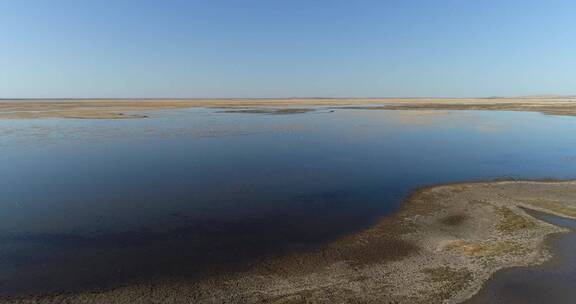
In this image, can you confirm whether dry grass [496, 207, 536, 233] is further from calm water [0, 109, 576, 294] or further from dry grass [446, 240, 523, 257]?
calm water [0, 109, 576, 294]

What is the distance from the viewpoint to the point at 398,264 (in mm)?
8422

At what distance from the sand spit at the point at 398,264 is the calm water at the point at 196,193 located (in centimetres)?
57

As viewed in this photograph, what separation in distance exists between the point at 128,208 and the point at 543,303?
1134cm

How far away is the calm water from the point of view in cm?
866

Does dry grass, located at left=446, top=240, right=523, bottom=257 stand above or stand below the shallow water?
above

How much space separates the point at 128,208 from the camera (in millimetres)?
12031

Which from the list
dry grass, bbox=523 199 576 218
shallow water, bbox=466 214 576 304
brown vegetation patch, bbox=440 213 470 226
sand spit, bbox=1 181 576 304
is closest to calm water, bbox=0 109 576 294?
sand spit, bbox=1 181 576 304

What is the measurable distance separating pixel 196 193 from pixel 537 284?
35.2ft

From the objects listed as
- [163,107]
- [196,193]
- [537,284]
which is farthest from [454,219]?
[163,107]

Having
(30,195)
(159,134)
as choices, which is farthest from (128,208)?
(159,134)

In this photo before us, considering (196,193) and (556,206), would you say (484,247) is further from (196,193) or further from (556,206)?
(196,193)

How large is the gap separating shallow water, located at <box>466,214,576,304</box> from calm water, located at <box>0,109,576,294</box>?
4.03m

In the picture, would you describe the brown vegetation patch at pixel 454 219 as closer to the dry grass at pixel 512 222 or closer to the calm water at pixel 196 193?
the dry grass at pixel 512 222

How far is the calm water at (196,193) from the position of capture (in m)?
8.66
